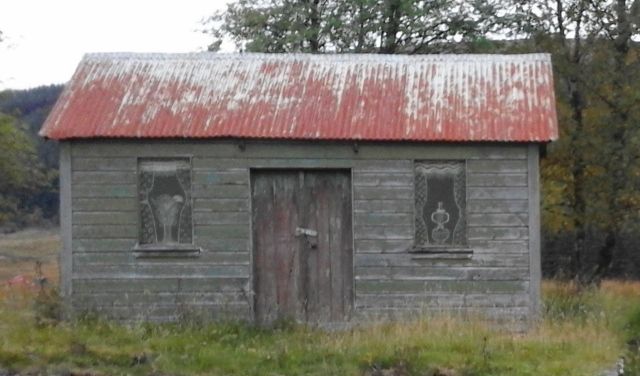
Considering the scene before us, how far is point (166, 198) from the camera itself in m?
13.8

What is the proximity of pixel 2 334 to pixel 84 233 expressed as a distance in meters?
2.05

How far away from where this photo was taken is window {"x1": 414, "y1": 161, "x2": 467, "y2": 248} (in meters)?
13.6

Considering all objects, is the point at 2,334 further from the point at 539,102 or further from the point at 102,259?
the point at 539,102

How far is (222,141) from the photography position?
45.0 ft

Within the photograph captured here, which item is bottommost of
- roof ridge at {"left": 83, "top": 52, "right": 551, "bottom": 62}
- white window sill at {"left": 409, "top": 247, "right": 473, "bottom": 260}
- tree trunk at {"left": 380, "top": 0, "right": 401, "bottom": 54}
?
white window sill at {"left": 409, "top": 247, "right": 473, "bottom": 260}

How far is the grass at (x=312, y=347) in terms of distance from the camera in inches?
423

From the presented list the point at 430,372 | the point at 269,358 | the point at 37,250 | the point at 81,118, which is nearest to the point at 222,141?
the point at 81,118

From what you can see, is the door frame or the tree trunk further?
the tree trunk

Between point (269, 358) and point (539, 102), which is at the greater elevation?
point (539, 102)

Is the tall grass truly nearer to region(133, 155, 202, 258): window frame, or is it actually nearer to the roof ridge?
region(133, 155, 202, 258): window frame

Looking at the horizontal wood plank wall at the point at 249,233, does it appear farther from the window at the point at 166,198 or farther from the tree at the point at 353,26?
the tree at the point at 353,26

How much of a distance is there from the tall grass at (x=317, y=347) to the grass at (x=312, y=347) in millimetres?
12

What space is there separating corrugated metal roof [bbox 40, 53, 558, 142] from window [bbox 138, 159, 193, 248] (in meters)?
0.51

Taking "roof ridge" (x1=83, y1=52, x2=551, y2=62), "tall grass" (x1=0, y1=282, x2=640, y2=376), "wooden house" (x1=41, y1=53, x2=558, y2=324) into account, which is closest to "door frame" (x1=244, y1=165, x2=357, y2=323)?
"wooden house" (x1=41, y1=53, x2=558, y2=324)
